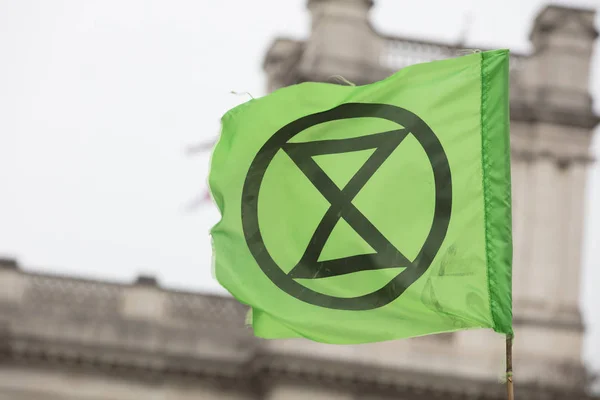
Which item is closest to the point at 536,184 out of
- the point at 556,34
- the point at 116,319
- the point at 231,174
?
the point at 556,34

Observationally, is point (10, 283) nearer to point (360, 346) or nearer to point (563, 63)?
point (360, 346)

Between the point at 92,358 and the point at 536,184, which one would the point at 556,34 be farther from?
the point at 92,358

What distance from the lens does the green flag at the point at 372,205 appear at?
10.4 m

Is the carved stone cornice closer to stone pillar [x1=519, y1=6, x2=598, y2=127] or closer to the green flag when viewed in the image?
stone pillar [x1=519, y1=6, x2=598, y2=127]

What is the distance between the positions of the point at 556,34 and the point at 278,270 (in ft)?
68.6

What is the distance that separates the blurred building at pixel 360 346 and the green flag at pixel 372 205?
58.4 feet

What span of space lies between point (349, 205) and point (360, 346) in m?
18.4

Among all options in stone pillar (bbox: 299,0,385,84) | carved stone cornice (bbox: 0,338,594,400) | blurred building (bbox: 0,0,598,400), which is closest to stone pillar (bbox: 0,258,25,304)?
blurred building (bbox: 0,0,598,400)

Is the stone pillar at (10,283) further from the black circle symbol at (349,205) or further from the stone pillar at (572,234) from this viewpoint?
the black circle symbol at (349,205)

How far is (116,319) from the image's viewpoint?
100 ft

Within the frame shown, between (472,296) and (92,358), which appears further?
(92,358)

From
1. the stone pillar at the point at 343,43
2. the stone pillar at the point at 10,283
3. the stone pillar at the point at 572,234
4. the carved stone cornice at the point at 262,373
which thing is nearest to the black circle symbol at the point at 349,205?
the carved stone cornice at the point at 262,373

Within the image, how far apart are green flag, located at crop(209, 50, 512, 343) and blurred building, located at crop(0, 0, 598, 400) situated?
17.8m

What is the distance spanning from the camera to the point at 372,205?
10836 mm
